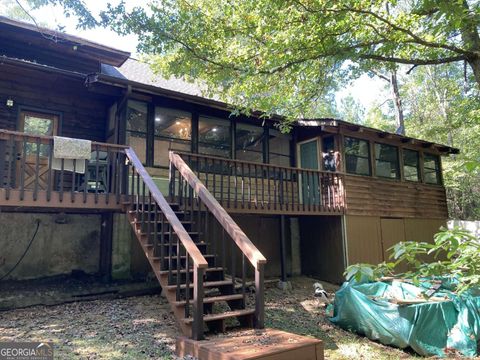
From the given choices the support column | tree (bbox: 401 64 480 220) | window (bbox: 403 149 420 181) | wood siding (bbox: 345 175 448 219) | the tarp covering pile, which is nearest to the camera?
the tarp covering pile

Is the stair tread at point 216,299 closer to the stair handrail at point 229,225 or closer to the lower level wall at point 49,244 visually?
the stair handrail at point 229,225

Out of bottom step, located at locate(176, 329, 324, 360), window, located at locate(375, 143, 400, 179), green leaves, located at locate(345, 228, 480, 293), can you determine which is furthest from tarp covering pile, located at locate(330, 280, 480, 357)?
window, located at locate(375, 143, 400, 179)

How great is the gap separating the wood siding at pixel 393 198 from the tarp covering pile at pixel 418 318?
400 centimetres

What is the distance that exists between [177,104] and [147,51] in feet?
4.43

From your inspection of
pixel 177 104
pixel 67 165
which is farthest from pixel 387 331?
pixel 177 104

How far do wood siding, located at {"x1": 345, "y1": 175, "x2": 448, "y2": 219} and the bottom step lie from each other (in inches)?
246

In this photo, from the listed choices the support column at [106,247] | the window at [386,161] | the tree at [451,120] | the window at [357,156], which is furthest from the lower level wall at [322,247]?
the tree at [451,120]

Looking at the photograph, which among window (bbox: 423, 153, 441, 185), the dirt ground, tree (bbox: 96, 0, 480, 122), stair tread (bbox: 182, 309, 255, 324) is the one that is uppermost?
tree (bbox: 96, 0, 480, 122)

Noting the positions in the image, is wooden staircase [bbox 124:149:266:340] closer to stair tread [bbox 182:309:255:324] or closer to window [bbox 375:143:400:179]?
stair tread [bbox 182:309:255:324]

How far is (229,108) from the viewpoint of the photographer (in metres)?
8.75

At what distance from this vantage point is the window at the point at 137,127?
7730 millimetres

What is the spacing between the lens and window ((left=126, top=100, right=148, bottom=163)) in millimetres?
7730

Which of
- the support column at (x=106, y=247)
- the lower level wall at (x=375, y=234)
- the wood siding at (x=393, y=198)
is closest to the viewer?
the support column at (x=106, y=247)

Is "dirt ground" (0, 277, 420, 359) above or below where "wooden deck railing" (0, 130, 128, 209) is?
below
